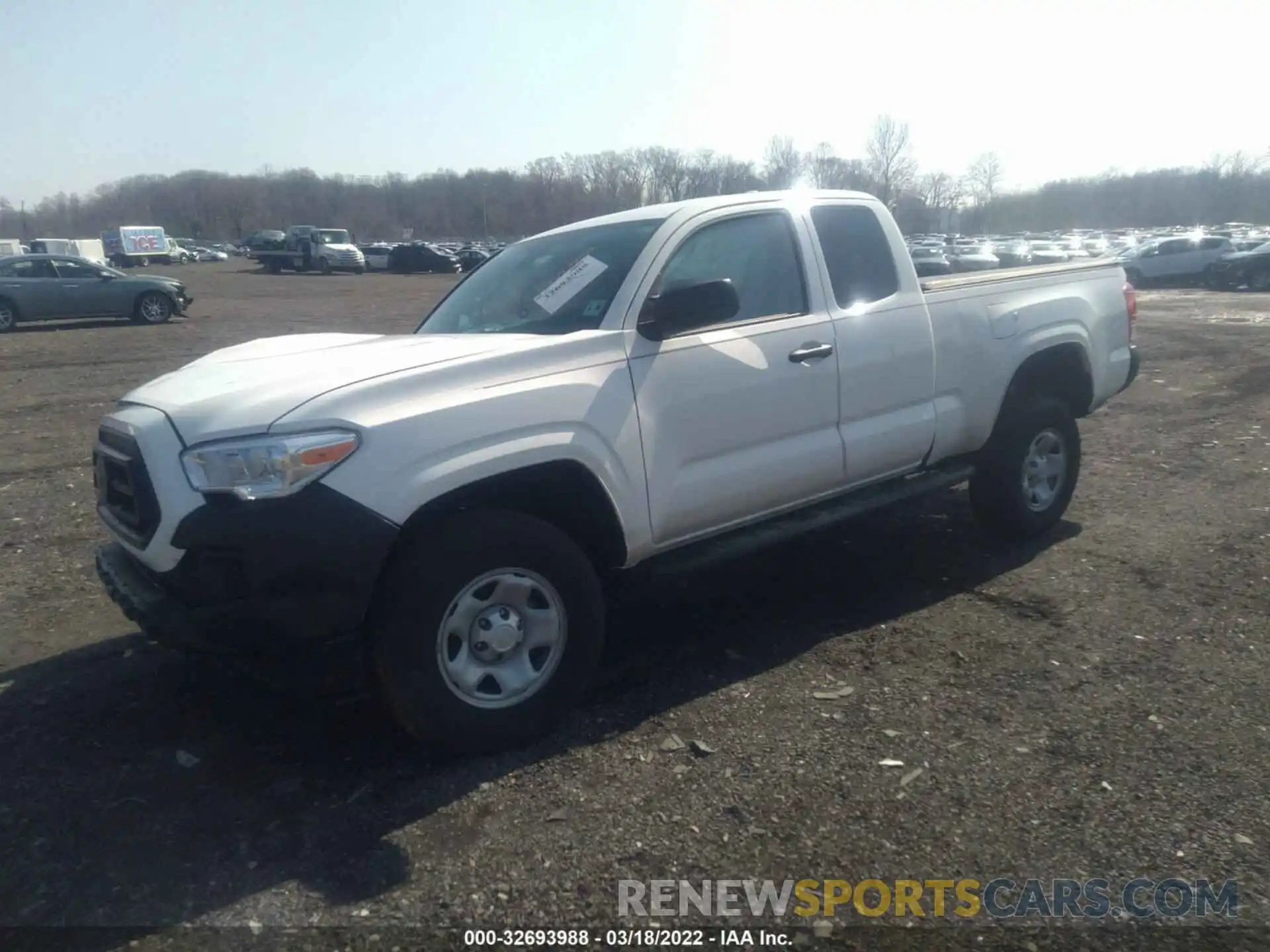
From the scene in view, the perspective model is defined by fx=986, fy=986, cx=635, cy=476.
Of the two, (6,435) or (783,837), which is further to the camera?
(6,435)

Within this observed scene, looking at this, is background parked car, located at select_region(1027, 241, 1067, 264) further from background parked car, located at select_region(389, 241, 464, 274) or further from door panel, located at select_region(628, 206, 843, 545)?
door panel, located at select_region(628, 206, 843, 545)

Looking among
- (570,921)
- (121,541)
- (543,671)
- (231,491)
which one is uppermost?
(231,491)

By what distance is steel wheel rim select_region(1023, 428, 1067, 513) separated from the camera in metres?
5.77

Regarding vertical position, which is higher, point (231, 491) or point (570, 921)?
point (231, 491)

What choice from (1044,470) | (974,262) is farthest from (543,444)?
(974,262)

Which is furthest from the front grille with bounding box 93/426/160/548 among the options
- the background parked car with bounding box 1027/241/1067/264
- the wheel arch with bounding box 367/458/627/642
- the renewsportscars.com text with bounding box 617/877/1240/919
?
the background parked car with bounding box 1027/241/1067/264

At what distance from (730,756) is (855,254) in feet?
8.89

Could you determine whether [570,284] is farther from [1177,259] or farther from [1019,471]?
[1177,259]

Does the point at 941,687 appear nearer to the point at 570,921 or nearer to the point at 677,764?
the point at 677,764

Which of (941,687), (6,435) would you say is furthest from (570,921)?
(6,435)

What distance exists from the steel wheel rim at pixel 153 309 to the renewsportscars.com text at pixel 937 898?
22.7 meters

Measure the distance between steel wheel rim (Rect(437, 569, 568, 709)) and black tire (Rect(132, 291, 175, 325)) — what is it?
2171 centimetres

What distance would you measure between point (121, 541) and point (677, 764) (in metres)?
2.23

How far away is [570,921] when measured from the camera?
273cm
